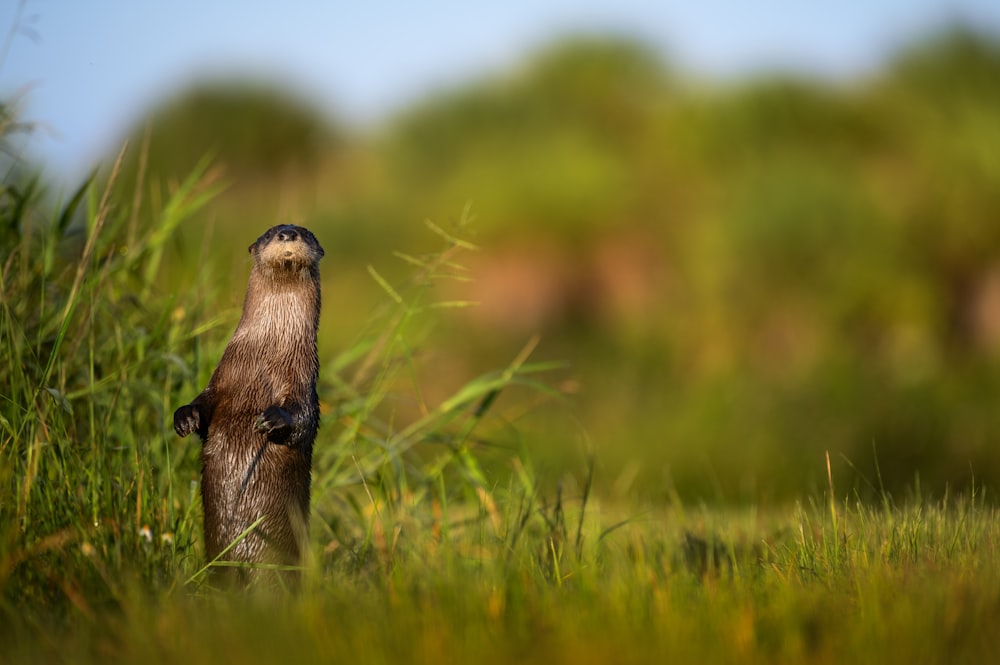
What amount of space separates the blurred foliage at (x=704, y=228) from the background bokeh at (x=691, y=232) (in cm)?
3

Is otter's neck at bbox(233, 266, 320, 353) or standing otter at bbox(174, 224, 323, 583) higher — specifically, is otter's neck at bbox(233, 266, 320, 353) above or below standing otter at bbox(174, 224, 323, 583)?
above

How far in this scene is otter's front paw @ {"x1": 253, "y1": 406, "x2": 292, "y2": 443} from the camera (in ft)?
10.3

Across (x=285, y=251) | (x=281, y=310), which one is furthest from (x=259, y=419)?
(x=285, y=251)

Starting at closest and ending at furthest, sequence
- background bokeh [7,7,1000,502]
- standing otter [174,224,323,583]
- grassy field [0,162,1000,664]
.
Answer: grassy field [0,162,1000,664]
standing otter [174,224,323,583]
background bokeh [7,7,1000,502]

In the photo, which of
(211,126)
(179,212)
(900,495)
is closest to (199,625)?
(179,212)

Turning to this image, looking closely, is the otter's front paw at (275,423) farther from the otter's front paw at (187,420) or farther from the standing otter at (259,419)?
the otter's front paw at (187,420)

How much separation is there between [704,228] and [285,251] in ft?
35.8

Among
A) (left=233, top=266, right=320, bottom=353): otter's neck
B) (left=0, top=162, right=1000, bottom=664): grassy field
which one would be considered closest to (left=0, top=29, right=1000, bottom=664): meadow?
(left=0, top=162, right=1000, bottom=664): grassy field

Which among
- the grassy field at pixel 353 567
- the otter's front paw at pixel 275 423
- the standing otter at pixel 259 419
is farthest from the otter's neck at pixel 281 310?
the grassy field at pixel 353 567

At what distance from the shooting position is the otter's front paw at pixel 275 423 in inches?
123

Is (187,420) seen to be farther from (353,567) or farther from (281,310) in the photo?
(353,567)

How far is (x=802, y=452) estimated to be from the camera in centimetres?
842

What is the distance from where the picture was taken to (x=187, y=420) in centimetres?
320

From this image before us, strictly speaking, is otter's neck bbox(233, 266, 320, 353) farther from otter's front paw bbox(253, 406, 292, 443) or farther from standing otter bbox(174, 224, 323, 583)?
otter's front paw bbox(253, 406, 292, 443)
